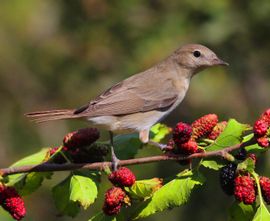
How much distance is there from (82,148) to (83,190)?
0.35 m

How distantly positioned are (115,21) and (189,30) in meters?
0.87

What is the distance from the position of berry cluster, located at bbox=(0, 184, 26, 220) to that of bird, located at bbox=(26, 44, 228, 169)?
1.29 m

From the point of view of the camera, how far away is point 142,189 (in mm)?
3238

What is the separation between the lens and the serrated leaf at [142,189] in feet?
10.6

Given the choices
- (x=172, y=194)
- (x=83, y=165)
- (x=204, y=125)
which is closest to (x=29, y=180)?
(x=83, y=165)

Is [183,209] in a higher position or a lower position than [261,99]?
lower

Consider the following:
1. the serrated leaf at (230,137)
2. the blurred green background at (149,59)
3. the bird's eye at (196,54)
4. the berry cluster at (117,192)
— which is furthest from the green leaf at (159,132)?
the blurred green background at (149,59)

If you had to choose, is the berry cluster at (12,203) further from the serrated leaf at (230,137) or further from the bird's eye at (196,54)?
the bird's eye at (196,54)

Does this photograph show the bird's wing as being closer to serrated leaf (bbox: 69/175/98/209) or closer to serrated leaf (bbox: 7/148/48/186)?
serrated leaf (bbox: 7/148/48/186)

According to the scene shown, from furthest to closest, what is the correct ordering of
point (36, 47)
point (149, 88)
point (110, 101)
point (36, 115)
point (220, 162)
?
point (36, 47) → point (149, 88) → point (110, 101) → point (36, 115) → point (220, 162)

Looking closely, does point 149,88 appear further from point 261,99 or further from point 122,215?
point 122,215

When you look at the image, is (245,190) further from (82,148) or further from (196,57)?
(196,57)

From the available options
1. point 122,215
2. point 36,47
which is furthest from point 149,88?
point 36,47

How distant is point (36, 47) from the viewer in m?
8.75
